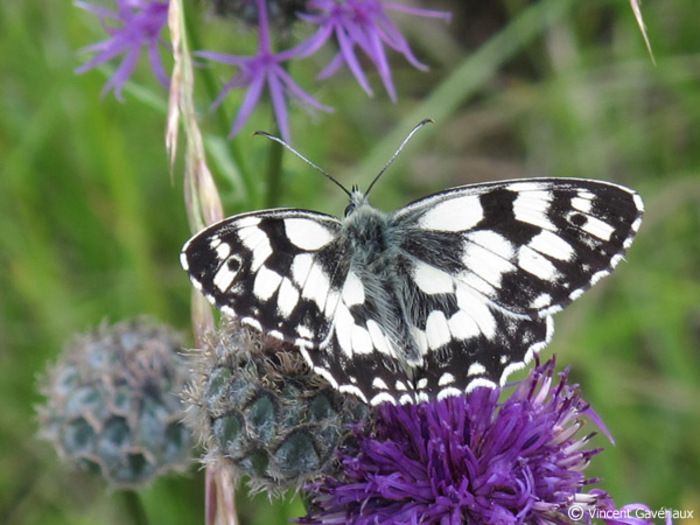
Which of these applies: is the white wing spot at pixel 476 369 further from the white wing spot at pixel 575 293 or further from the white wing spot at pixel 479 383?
the white wing spot at pixel 575 293

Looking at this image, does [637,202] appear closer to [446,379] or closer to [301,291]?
[446,379]

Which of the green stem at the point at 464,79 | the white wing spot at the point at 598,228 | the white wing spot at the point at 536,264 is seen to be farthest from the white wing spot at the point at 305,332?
the green stem at the point at 464,79

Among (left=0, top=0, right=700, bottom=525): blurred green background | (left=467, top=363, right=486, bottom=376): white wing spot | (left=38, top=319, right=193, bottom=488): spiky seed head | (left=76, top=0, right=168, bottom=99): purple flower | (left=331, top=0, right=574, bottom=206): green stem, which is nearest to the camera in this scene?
(left=467, top=363, right=486, bottom=376): white wing spot

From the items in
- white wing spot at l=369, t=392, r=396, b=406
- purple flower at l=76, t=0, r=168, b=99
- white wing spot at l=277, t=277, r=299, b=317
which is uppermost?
purple flower at l=76, t=0, r=168, b=99

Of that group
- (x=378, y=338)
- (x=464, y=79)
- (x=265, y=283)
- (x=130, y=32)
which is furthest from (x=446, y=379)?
(x=464, y=79)

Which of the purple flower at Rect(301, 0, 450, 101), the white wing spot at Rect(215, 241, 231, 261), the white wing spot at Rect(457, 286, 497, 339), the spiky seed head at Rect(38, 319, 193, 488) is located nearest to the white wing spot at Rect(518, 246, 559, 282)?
the white wing spot at Rect(457, 286, 497, 339)

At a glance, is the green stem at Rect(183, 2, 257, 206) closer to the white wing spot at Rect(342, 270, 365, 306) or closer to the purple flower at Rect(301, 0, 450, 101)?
the purple flower at Rect(301, 0, 450, 101)

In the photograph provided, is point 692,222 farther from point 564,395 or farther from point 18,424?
point 18,424
